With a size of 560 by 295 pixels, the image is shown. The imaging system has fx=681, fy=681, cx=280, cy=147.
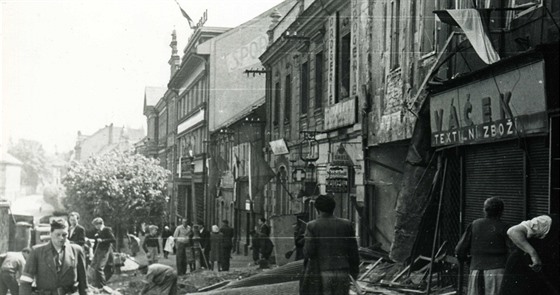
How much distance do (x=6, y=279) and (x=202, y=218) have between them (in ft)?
65.8

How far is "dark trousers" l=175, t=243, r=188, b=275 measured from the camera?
48.7ft

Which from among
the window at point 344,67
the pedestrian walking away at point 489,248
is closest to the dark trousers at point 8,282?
the pedestrian walking away at point 489,248

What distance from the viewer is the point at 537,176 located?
805 centimetres

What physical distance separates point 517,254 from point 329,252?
5.76 ft

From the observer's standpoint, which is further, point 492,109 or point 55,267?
point 492,109

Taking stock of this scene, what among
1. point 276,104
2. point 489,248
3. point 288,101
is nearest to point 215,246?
point 288,101

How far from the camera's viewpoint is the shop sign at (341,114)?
15.2 m

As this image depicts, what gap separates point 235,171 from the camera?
2598cm

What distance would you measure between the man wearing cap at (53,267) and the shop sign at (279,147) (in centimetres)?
1359

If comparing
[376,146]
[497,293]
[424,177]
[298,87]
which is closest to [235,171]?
[298,87]

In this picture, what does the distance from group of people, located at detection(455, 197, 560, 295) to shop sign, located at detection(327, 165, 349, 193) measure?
284 inches

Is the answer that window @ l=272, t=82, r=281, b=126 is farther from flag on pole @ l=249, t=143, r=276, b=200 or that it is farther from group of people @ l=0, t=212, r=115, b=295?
group of people @ l=0, t=212, r=115, b=295

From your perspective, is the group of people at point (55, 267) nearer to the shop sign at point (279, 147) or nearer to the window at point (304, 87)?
the window at point (304, 87)

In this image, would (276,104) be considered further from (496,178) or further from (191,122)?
(496,178)
